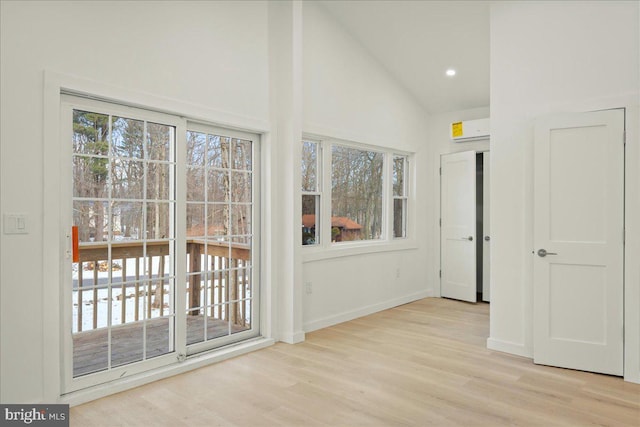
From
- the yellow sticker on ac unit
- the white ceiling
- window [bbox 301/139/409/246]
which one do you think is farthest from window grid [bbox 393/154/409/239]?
the white ceiling

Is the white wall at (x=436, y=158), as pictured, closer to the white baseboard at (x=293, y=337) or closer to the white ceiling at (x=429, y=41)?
the white ceiling at (x=429, y=41)

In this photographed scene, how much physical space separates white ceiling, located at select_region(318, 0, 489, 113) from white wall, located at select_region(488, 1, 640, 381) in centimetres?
70

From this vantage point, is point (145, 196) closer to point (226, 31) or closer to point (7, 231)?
point (7, 231)

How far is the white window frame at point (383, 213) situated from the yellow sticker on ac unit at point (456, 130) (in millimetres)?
636

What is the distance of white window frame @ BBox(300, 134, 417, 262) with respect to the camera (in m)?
4.99

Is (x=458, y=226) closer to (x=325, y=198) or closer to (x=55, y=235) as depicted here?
(x=325, y=198)

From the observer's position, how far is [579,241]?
11.9ft

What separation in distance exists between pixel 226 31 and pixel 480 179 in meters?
4.34

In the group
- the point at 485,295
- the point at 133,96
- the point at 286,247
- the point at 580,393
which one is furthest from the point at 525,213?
the point at 133,96

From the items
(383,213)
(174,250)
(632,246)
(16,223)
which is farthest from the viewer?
(383,213)

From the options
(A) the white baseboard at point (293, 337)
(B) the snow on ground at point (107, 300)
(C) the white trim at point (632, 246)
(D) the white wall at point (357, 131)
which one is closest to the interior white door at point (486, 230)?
(D) the white wall at point (357, 131)

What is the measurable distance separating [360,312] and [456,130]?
9.44ft

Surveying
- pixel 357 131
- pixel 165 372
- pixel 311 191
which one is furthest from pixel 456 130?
pixel 165 372

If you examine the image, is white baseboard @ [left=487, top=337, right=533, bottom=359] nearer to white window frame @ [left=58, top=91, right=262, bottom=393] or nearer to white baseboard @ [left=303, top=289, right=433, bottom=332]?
white baseboard @ [left=303, top=289, right=433, bottom=332]
